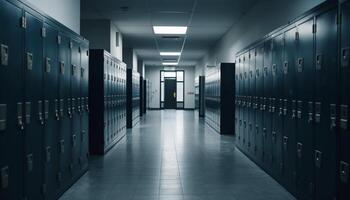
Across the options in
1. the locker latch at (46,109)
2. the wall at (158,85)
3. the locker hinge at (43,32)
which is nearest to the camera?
the locker hinge at (43,32)

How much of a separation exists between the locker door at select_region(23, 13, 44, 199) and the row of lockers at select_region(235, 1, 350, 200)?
2.62 meters

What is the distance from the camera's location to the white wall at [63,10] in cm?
460

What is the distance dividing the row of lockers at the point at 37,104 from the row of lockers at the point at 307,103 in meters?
2.59

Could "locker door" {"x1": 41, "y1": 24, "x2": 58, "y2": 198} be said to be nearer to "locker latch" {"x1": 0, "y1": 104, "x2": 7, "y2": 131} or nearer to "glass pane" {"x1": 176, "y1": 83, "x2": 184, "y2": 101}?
"locker latch" {"x1": 0, "y1": 104, "x2": 7, "y2": 131}

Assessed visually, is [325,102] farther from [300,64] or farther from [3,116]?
[3,116]

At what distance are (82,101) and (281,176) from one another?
2919 millimetres

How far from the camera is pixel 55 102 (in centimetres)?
407

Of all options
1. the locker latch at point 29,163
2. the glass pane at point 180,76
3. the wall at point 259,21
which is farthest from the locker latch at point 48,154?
the glass pane at point 180,76

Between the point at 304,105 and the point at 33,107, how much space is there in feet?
8.90

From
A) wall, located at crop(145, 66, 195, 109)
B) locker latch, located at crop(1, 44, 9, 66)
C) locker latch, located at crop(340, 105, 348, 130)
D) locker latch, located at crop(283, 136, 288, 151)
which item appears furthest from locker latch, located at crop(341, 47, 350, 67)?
wall, located at crop(145, 66, 195, 109)

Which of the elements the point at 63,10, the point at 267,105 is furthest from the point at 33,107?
the point at 267,105

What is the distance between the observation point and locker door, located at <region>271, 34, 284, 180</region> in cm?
486

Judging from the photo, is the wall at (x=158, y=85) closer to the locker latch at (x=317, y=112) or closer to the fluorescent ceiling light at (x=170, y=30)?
the fluorescent ceiling light at (x=170, y=30)

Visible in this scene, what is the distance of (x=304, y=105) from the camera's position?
3969 mm
